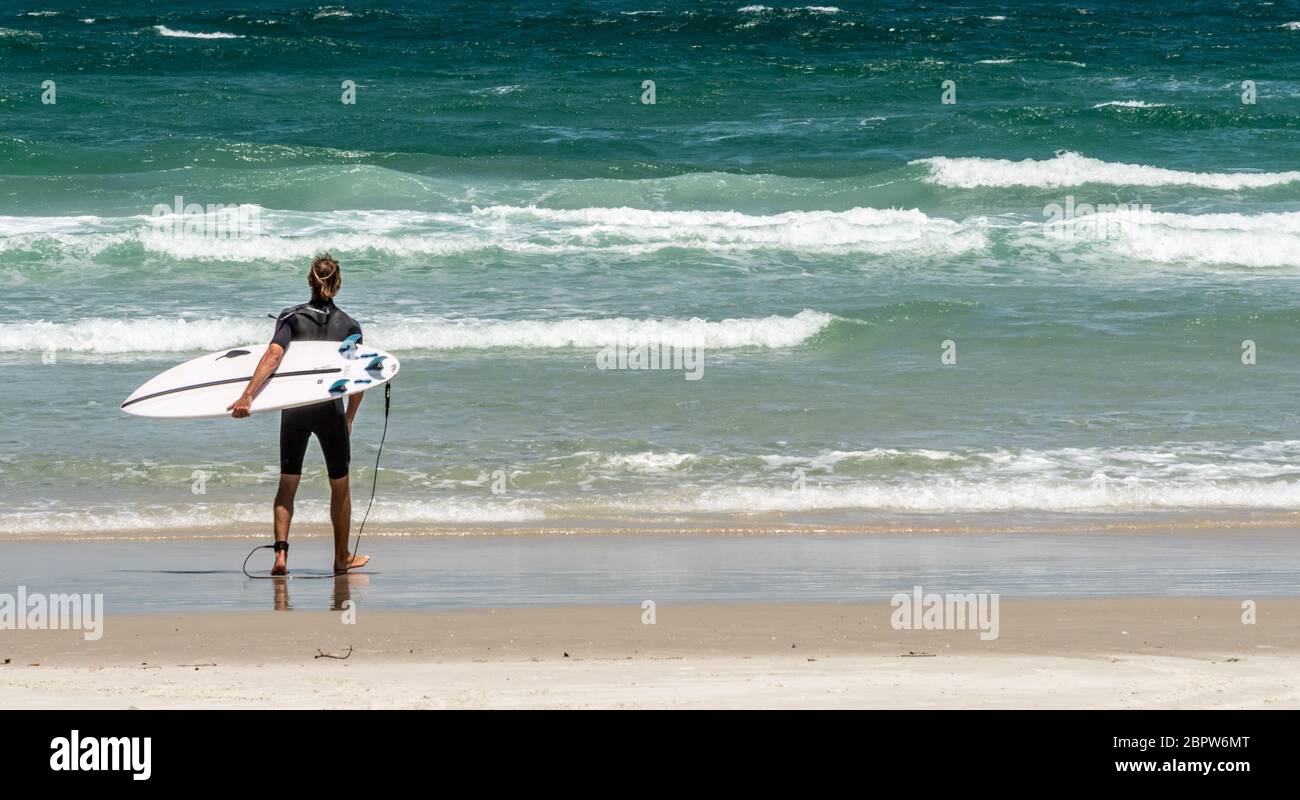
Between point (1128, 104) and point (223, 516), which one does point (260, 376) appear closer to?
point (223, 516)

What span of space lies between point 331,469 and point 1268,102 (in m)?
25.8

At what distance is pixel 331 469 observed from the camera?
6371 millimetres

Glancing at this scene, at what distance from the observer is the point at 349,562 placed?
21.4 feet

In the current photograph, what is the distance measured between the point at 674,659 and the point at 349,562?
2044 mm

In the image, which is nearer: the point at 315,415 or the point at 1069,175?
the point at 315,415

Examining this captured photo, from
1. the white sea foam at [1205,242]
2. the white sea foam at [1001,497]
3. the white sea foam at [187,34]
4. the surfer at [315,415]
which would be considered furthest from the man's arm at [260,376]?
the white sea foam at [187,34]

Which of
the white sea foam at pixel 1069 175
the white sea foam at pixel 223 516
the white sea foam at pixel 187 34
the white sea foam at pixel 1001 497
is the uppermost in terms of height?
the white sea foam at pixel 187 34

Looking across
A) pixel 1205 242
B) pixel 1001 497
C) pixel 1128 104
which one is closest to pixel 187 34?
pixel 1128 104

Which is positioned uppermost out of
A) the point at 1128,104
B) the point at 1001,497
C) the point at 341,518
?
the point at 1128,104

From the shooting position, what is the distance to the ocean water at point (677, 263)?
27.3 feet

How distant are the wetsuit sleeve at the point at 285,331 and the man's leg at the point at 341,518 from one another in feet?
2.13

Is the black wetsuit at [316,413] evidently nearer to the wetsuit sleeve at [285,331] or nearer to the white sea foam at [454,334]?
the wetsuit sleeve at [285,331]

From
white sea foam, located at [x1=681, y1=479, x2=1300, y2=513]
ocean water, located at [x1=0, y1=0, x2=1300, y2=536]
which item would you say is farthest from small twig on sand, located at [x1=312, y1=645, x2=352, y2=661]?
white sea foam, located at [x1=681, y1=479, x2=1300, y2=513]

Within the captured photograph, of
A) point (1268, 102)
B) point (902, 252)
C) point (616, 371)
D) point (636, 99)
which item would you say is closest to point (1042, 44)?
point (1268, 102)
